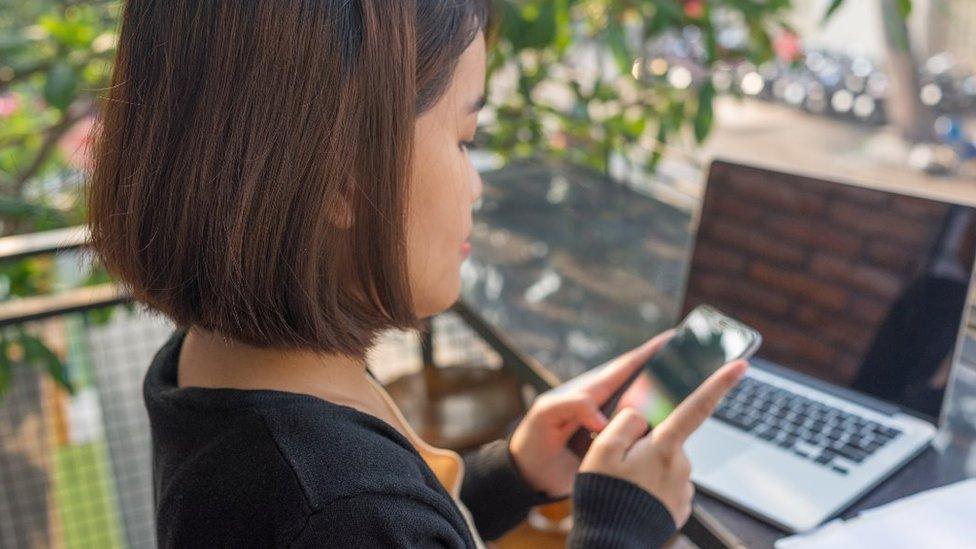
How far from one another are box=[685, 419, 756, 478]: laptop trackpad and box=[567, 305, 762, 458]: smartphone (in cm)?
6

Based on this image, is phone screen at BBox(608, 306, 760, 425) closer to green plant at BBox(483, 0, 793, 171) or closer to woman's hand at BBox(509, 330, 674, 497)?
woman's hand at BBox(509, 330, 674, 497)

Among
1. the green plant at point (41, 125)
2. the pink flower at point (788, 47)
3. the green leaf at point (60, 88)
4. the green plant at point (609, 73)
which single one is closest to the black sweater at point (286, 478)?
the green plant at point (41, 125)

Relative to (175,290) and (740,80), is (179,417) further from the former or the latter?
(740,80)

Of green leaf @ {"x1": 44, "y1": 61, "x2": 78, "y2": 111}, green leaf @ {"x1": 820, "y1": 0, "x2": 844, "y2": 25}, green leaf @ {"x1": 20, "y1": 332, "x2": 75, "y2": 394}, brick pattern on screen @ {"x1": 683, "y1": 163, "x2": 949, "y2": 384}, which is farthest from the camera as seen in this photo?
green leaf @ {"x1": 20, "y1": 332, "x2": 75, "y2": 394}

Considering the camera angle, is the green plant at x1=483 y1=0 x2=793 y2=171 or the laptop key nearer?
the laptop key

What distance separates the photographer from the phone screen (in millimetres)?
908

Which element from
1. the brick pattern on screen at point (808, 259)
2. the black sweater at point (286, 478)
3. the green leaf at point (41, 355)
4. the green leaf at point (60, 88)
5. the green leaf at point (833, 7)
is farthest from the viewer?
the green leaf at point (41, 355)

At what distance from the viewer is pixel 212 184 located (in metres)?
0.58

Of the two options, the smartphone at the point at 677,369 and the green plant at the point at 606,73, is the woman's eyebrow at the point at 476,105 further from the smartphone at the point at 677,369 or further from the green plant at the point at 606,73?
the green plant at the point at 606,73

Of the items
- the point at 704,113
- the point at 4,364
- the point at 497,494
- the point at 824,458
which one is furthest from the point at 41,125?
the point at 824,458

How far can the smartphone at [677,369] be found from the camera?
908 mm

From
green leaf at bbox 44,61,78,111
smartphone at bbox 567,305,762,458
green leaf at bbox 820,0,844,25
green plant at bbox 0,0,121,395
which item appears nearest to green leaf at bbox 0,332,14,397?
green plant at bbox 0,0,121,395

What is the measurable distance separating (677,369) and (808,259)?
0.94 ft

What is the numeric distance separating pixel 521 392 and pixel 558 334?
50cm
